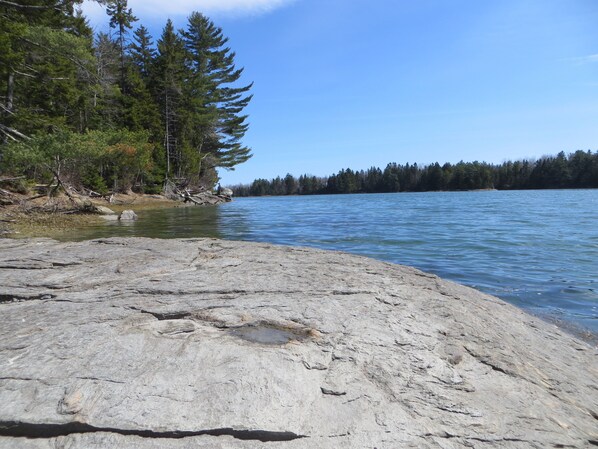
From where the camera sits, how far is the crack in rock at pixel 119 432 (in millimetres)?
1766

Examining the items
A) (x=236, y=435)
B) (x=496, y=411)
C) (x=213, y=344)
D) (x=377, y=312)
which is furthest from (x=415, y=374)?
(x=213, y=344)

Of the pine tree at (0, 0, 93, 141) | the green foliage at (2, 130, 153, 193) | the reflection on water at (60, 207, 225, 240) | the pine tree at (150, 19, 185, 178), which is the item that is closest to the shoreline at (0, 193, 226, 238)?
the reflection on water at (60, 207, 225, 240)

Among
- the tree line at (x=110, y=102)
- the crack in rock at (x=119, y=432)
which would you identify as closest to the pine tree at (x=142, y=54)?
the tree line at (x=110, y=102)

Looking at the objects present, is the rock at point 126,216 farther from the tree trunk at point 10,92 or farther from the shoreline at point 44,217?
the tree trunk at point 10,92

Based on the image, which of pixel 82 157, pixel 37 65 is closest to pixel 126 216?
pixel 82 157

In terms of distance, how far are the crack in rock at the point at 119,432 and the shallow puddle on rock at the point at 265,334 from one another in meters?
0.78

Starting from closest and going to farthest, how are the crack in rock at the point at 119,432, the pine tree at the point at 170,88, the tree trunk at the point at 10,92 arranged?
the crack in rock at the point at 119,432 < the tree trunk at the point at 10,92 < the pine tree at the point at 170,88

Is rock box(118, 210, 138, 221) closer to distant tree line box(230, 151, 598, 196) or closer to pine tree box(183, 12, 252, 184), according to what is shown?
pine tree box(183, 12, 252, 184)

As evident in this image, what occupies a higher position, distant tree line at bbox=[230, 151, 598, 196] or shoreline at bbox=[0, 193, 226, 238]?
distant tree line at bbox=[230, 151, 598, 196]

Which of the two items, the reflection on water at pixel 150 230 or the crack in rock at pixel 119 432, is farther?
the reflection on water at pixel 150 230

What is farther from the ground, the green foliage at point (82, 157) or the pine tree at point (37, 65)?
the pine tree at point (37, 65)

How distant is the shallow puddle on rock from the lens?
8.48 ft

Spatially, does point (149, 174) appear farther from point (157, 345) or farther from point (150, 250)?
point (157, 345)

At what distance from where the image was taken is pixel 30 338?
2.50 m
